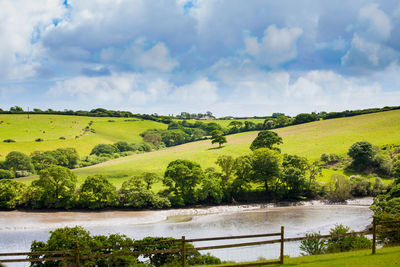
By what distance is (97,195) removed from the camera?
56.7m

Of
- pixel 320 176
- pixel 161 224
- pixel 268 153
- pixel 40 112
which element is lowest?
pixel 161 224

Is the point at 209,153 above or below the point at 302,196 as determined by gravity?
above

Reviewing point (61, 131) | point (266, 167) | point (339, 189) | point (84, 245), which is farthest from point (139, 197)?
point (61, 131)

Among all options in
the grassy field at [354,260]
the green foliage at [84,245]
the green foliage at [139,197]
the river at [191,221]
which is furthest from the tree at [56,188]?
the grassy field at [354,260]

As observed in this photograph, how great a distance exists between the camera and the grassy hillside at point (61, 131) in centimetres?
11731

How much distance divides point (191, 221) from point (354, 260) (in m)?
37.8

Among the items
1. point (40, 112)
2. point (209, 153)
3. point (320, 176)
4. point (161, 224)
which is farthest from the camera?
point (40, 112)

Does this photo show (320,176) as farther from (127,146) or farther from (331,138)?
(127,146)

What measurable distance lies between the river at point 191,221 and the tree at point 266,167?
689 centimetres

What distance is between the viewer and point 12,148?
10800 centimetres

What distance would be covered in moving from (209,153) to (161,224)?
50.1 m

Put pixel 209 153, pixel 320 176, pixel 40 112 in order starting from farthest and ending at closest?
pixel 40 112
pixel 209 153
pixel 320 176

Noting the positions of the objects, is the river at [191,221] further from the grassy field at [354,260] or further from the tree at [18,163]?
the tree at [18,163]

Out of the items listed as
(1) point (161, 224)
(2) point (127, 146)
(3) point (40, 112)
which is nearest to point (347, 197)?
(1) point (161, 224)
